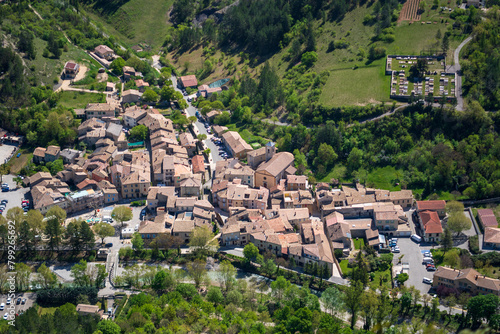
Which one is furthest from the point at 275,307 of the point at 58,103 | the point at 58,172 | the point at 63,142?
the point at 58,103

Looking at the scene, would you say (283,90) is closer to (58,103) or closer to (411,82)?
(411,82)

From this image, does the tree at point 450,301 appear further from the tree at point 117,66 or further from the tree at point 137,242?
the tree at point 117,66

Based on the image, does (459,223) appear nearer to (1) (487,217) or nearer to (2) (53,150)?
(1) (487,217)

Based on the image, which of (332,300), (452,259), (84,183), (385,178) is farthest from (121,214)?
(452,259)

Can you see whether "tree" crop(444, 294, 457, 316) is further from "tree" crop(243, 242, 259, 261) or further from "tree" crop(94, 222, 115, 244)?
"tree" crop(94, 222, 115, 244)

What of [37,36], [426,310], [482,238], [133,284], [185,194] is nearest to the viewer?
[426,310]

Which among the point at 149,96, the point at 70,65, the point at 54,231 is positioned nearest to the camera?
the point at 54,231
